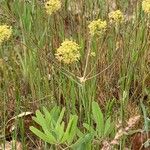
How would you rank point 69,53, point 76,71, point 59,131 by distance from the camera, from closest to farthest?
point 59,131 < point 69,53 < point 76,71

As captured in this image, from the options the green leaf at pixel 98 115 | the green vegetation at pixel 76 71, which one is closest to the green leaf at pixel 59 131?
the green leaf at pixel 98 115

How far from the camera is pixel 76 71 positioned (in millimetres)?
Answer: 1657

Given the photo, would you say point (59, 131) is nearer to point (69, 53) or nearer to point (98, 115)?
point (98, 115)

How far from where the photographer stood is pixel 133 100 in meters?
1.66

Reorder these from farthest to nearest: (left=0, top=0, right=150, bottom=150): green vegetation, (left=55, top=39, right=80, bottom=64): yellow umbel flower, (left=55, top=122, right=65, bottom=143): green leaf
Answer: (left=0, top=0, right=150, bottom=150): green vegetation → (left=55, top=39, right=80, bottom=64): yellow umbel flower → (left=55, top=122, right=65, bottom=143): green leaf

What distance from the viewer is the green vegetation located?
1.40 meters

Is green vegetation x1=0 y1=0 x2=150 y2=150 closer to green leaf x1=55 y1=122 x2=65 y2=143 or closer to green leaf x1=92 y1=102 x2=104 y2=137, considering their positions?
green leaf x1=92 y1=102 x2=104 y2=137

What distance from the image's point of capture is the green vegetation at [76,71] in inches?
55.1

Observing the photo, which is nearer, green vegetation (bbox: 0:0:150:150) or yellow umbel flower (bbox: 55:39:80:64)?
yellow umbel flower (bbox: 55:39:80:64)

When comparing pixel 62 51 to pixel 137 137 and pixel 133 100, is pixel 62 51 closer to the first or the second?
pixel 137 137

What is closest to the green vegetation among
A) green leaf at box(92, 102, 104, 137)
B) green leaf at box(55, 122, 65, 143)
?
green leaf at box(92, 102, 104, 137)

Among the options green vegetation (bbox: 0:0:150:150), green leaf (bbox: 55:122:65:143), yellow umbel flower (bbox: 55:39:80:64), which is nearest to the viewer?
green leaf (bbox: 55:122:65:143)

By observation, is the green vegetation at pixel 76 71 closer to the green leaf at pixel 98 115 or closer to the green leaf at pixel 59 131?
the green leaf at pixel 98 115

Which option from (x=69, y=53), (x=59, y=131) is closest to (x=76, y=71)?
(x=69, y=53)
